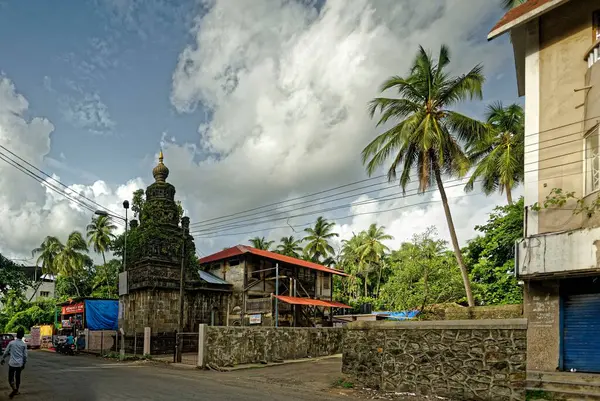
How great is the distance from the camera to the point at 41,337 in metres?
44.0

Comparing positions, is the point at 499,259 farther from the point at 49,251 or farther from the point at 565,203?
the point at 49,251

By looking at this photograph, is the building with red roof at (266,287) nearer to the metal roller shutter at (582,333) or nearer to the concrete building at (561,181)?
the concrete building at (561,181)

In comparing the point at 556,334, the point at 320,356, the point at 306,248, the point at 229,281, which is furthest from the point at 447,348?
the point at 306,248

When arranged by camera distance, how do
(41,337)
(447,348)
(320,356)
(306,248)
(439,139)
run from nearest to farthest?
(447,348) → (439,139) → (320,356) → (41,337) → (306,248)

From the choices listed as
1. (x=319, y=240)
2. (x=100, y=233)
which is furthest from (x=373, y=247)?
(x=100, y=233)

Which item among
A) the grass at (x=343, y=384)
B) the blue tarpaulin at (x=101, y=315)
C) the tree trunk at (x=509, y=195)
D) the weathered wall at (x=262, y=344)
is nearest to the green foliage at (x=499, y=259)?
the tree trunk at (x=509, y=195)

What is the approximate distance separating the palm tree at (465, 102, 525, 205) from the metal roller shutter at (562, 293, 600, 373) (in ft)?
51.9

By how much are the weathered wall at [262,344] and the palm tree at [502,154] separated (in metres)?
14.3

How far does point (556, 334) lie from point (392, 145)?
440 inches

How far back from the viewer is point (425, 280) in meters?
29.4

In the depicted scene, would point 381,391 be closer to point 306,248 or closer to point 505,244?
point 505,244

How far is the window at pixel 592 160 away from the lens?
1268 centimetres

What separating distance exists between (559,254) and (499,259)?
16.3m

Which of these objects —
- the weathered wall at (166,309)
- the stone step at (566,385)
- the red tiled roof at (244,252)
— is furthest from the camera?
the red tiled roof at (244,252)
